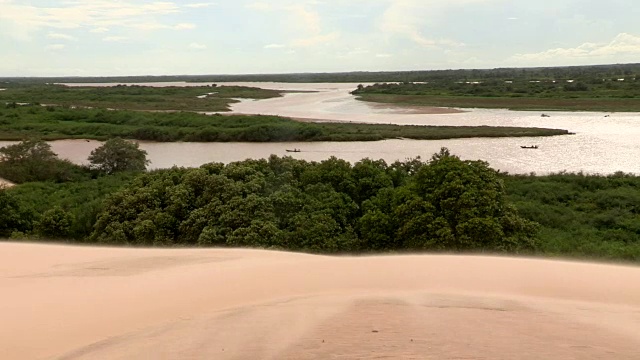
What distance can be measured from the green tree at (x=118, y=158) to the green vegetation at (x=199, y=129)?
10691 mm

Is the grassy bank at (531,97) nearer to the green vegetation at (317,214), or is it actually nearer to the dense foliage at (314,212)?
the green vegetation at (317,214)

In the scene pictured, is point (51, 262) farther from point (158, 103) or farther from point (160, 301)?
point (158, 103)

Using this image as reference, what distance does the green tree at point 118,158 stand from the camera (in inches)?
1046

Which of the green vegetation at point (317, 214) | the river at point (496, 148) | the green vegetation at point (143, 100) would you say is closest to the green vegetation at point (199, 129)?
the river at point (496, 148)

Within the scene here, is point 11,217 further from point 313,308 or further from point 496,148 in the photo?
point 496,148

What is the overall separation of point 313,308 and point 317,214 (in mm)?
6411

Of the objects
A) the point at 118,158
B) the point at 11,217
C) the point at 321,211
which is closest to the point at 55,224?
the point at 11,217

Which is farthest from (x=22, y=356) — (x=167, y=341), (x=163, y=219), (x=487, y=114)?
(x=487, y=114)

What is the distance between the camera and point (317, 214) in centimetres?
1202

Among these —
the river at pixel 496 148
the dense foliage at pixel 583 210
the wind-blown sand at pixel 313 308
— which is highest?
the wind-blown sand at pixel 313 308

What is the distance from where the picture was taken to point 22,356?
15.7ft

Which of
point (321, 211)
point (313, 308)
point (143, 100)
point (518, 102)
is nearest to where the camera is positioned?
point (313, 308)

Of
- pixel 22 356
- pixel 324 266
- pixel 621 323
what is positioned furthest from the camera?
pixel 324 266

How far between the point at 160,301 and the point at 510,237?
290 inches
